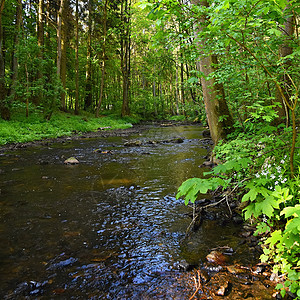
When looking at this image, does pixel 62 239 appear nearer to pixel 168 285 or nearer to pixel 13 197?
pixel 168 285

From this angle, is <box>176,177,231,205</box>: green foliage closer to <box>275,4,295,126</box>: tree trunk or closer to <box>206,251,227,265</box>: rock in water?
<box>206,251,227,265</box>: rock in water

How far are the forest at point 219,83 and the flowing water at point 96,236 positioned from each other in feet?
2.92

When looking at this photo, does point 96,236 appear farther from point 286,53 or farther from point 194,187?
point 286,53

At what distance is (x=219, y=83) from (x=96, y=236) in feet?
11.8

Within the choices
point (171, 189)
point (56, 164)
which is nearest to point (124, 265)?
point (171, 189)

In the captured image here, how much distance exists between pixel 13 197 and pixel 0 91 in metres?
11.1

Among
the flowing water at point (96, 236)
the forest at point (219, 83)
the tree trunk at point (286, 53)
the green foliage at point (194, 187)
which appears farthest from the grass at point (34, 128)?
the tree trunk at point (286, 53)

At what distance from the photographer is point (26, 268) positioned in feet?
8.57

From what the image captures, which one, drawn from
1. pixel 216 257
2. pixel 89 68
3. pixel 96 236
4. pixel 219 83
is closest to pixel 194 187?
pixel 216 257

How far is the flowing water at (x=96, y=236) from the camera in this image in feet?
7.80

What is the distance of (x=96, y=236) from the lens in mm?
3338

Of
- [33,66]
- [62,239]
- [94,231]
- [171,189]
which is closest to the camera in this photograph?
[62,239]

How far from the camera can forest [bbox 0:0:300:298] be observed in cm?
244

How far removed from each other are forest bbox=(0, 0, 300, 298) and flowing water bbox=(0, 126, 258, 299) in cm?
89
